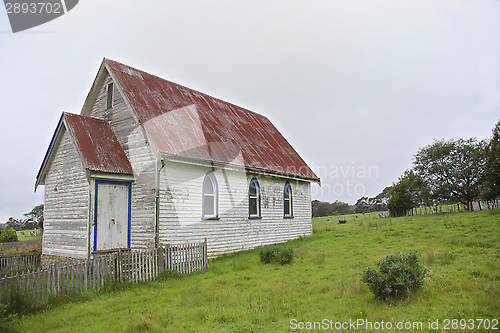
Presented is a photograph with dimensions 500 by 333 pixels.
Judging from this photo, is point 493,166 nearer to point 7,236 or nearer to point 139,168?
point 139,168

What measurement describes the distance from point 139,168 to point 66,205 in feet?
10.6

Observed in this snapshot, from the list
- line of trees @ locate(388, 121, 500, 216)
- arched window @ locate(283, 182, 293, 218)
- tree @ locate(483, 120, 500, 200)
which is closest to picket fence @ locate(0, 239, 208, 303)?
arched window @ locate(283, 182, 293, 218)

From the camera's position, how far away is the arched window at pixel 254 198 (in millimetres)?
17022

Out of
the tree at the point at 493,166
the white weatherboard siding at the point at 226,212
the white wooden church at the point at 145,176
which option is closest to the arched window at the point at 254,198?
the white wooden church at the point at 145,176

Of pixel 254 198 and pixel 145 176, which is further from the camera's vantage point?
pixel 254 198

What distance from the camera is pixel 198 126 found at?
16094 mm

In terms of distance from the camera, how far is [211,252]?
14.1 metres

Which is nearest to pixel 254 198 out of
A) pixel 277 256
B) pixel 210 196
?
pixel 210 196

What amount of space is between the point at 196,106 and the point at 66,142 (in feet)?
22.8

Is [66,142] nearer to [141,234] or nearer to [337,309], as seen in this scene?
[141,234]

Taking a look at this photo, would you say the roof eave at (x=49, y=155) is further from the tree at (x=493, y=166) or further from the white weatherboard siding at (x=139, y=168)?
the tree at (x=493, y=166)

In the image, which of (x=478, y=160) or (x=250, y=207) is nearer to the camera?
(x=250, y=207)

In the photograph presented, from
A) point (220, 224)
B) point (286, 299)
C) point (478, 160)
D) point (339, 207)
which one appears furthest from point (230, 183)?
point (339, 207)

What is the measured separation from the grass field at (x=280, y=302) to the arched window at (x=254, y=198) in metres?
5.18
